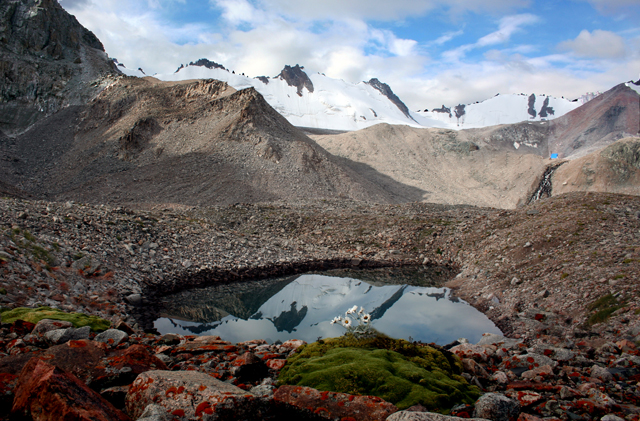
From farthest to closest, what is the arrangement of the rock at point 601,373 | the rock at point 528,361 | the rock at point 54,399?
the rock at point 528,361
the rock at point 601,373
the rock at point 54,399

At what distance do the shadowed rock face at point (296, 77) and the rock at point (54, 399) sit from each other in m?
173

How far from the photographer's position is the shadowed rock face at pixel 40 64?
4554 centimetres

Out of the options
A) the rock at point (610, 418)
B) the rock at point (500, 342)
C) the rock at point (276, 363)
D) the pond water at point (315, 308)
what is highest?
the rock at point (610, 418)

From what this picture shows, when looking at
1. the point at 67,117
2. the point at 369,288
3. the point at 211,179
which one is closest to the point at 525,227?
the point at 369,288

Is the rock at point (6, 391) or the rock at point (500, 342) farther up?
the rock at point (6, 391)

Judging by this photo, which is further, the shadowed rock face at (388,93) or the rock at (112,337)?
the shadowed rock face at (388,93)

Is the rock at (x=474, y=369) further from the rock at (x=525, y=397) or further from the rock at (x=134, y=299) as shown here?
the rock at (x=134, y=299)

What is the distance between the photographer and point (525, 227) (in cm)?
1470

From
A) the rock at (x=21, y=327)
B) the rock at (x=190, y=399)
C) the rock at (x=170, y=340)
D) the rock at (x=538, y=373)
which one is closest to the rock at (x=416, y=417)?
the rock at (x=190, y=399)

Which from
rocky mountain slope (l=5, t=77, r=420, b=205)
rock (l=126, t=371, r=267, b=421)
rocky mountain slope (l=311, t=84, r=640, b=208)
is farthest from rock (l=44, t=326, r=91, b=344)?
rocky mountain slope (l=311, t=84, r=640, b=208)

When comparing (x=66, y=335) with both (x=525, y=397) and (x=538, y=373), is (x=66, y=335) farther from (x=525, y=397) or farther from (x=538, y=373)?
(x=538, y=373)

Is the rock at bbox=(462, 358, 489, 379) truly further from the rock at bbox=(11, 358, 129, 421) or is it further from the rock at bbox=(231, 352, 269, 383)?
the rock at bbox=(11, 358, 129, 421)

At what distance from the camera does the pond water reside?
9422mm

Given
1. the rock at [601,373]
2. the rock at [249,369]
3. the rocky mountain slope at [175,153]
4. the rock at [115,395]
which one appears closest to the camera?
the rock at [115,395]
